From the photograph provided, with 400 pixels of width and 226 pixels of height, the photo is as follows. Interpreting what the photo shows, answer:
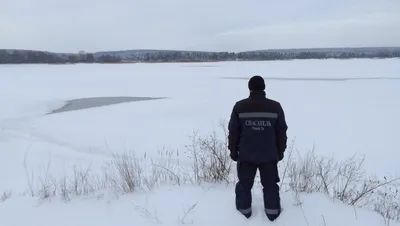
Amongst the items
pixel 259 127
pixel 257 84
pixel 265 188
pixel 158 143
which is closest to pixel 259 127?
pixel 259 127

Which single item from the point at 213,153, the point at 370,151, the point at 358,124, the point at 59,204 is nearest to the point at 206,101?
the point at 358,124

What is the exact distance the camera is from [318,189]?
4.42 meters

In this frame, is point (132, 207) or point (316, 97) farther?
point (316, 97)

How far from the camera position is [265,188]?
137 inches

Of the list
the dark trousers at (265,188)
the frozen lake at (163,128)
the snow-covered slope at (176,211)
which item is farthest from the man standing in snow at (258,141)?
the frozen lake at (163,128)

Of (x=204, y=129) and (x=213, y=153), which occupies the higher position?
(x=213, y=153)

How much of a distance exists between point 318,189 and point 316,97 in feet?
48.2

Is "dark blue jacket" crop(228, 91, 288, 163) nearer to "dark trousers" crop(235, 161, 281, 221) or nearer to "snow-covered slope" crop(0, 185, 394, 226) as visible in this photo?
"dark trousers" crop(235, 161, 281, 221)

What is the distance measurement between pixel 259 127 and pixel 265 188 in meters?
0.57

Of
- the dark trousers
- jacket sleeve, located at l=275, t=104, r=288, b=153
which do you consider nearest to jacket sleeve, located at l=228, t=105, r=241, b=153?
the dark trousers

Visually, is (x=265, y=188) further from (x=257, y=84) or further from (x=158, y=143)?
(x=158, y=143)

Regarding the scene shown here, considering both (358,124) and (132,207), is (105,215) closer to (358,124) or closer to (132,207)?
(132,207)

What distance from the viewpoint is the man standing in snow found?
3324 mm

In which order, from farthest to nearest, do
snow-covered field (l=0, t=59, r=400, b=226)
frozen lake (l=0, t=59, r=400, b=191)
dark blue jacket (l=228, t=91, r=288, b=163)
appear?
frozen lake (l=0, t=59, r=400, b=191) → snow-covered field (l=0, t=59, r=400, b=226) → dark blue jacket (l=228, t=91, r=288, b=163)
